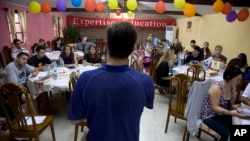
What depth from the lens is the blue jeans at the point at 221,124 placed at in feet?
5.54

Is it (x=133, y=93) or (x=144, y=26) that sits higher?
(x=144, y=26)

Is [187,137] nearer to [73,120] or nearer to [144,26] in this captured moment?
[73,120]

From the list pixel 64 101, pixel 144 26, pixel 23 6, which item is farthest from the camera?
pixel 144 26

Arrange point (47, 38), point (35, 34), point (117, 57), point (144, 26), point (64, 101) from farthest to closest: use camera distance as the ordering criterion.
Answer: point (144, 26) → point (47, 38) → point (35, 34) → point (64, 101) → point (117, 57)

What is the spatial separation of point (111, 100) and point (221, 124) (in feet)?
4.91

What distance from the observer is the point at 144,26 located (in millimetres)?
9836

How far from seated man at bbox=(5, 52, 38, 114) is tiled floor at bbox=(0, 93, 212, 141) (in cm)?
63

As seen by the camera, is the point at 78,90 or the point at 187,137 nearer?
the point at 78,90

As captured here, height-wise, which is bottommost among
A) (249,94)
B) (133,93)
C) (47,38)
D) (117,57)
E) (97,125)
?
(249,94)

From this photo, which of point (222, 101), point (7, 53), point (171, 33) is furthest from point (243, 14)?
point (7, 53)

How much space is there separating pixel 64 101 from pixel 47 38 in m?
4.70

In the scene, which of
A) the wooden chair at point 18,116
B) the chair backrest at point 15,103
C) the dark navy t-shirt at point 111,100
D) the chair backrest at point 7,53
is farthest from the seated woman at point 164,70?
the chair backrest at point 7,53

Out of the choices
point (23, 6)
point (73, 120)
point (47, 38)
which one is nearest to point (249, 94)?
point (73, 120)

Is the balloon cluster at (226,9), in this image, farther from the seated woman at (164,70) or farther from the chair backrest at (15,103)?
the chair backrest at (15,103)
